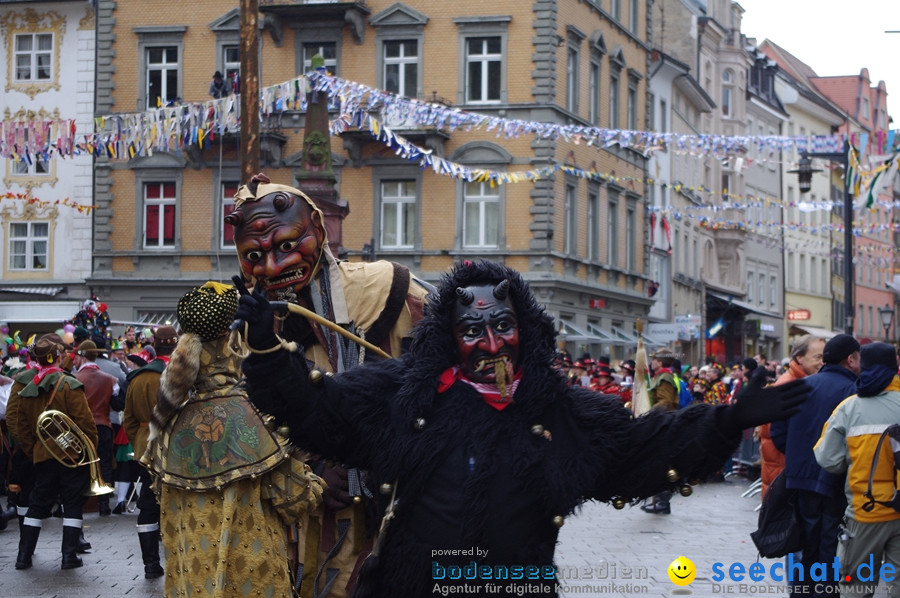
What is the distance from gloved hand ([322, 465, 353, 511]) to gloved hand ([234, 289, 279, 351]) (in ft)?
4.92

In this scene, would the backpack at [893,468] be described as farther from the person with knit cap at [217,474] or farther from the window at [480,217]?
the window at [480,217]

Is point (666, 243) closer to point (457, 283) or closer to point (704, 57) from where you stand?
point (704, 57)

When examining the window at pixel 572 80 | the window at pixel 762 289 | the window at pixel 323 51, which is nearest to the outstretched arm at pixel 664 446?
the window at pixel 572 80

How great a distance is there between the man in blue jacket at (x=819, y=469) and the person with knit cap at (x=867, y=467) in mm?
260

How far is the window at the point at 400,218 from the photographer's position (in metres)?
32.8

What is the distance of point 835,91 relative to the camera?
69812 millimetres

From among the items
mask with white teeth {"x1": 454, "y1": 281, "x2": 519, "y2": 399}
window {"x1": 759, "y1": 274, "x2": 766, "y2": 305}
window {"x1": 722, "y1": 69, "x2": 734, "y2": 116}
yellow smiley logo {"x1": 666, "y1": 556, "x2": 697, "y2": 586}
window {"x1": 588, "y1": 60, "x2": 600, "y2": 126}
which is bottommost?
yellow smiley logo {"x1": 666, "y1": 556, "x2": 697, "y2": 586}

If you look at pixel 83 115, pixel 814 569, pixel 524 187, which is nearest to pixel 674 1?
pixel 524 187

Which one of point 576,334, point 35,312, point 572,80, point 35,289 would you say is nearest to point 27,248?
point 35,289

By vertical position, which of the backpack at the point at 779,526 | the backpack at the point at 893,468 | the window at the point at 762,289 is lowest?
the backpack at the point at 779,526

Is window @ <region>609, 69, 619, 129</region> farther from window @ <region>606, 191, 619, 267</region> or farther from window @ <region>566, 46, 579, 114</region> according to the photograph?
window @ <region>566, 46, 579, 114</region>

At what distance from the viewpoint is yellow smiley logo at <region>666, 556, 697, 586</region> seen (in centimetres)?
920

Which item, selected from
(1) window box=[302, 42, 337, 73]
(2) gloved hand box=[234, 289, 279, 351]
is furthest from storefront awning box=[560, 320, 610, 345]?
(2) gloved hand box=[234, 289, 279, 351]

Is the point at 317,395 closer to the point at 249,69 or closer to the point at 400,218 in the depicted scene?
the point at 249,69
